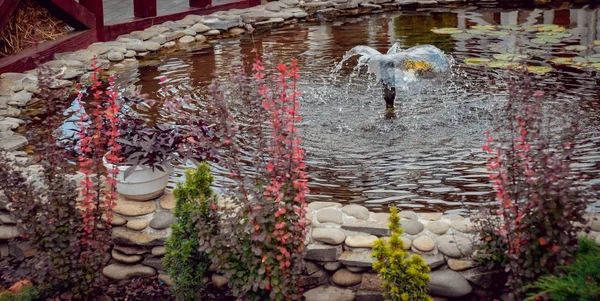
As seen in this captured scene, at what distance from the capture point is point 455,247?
404cm

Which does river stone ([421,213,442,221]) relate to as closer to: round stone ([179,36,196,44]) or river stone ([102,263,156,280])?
river stone ([102,263,156,280])

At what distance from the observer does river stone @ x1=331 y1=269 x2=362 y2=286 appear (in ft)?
13.5

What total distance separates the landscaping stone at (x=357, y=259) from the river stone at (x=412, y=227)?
270 millimetres

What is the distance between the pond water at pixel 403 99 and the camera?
5336mm

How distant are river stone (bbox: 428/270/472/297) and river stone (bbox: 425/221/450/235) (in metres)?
0.31

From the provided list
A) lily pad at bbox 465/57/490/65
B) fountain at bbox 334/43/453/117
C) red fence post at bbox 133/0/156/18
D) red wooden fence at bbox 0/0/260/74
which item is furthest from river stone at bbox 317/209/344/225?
red fence post at bbox 133/0/156/18

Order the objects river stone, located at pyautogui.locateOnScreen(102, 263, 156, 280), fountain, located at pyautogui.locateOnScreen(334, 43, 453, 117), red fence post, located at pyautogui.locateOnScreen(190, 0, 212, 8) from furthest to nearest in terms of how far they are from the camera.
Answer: red fence post, located at pyautogui.locateOnScreen(190, 0, 212, 8) → fountain, located at pyautogui.locateOnScreen(334, 43, 453, 117) → river stone, located at pyautogui.locateOnScreen(102, 263, 156, 280)

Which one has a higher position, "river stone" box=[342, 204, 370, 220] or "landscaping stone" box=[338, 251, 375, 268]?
"river stone" box=[342, 204, 370, 220]

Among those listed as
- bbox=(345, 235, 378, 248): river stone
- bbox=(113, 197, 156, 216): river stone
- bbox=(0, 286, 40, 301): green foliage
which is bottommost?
bbox=(0, 286, 40, 301): green foliage

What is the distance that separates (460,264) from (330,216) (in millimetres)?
812

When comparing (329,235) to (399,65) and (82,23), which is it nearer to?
(399,65)

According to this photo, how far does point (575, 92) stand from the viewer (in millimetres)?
7273

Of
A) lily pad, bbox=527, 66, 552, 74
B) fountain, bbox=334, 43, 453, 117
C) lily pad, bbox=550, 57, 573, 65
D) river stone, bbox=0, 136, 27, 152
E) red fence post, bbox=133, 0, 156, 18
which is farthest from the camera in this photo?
red fence post, bbox=133, 0, 156, 18

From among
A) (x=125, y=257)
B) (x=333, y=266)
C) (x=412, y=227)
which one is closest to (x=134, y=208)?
(x=125, y=257)
